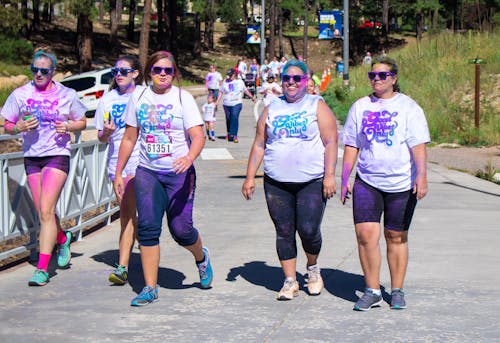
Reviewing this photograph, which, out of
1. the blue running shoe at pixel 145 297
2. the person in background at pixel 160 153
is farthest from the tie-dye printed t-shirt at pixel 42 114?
the blue running shoe at pixel 145 297

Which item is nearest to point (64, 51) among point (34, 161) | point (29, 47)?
point (29, 47)

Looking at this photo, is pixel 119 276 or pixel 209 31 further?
pixel 209 31

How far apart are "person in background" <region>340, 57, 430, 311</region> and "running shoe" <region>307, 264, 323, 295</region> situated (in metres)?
Answer: 0.55

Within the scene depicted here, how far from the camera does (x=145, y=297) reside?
23.5 ft

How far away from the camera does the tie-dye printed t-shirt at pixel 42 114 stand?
327 inches

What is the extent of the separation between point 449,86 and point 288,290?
2311 cm

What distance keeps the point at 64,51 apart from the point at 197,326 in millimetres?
60672

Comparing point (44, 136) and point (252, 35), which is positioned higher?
point (252, 35)

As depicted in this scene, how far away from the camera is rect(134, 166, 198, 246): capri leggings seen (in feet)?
23.6

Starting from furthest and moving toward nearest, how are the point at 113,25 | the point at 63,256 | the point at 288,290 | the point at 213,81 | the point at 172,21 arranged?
1. the point at 113,25
2. the point at 172,21
3. the point at 213,81
4. the point at 63,256
5. the point at 288,290

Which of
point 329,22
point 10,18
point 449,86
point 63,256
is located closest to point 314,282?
point 63,256

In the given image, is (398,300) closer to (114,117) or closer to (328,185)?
(328,185)

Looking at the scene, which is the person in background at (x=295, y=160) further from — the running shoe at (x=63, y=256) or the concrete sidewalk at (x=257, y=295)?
the running shoe at (x=63, y=256)

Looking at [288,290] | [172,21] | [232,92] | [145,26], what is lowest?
[288,290]
